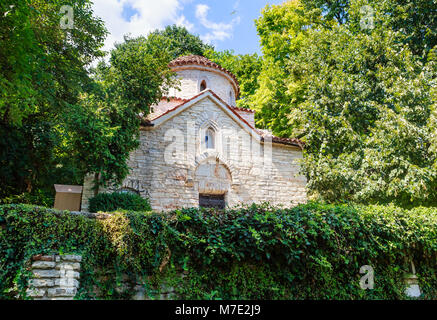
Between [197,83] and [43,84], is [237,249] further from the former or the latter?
[197,83]

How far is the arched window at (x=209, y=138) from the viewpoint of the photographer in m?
12.1

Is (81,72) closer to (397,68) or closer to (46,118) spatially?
(46,118)

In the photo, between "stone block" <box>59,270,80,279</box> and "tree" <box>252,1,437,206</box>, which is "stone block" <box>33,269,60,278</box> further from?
"tree" <box>252,1,437,206</box>

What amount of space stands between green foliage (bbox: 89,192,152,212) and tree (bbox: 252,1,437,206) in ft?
22.1

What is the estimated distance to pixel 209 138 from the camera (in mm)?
12156

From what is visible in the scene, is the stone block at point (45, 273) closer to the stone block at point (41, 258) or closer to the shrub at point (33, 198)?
the stone block at point (41, 258)

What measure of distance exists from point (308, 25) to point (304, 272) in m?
14.7

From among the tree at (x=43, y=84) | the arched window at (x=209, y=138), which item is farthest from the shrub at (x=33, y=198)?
the arched window at (x=209, y=138)

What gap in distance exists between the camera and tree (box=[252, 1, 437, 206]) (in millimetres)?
10344

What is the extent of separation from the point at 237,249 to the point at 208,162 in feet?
20.7

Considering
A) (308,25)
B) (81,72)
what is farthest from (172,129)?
(308,25)
